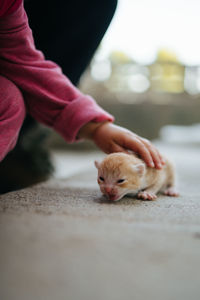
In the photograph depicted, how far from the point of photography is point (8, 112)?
43.9 inches

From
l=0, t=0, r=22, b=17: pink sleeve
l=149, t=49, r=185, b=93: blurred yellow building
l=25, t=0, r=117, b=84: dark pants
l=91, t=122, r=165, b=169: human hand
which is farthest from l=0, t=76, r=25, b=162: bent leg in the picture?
l=149, t=49, r=185, b=93: blurred yellow building

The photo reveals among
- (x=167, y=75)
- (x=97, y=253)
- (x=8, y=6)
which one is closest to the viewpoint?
(x=97, y=253)

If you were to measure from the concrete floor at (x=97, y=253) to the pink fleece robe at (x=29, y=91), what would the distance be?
15.3 inches

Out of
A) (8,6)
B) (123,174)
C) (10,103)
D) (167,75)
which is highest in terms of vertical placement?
(8,6)

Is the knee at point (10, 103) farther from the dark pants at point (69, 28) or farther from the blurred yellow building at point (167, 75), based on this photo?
the blurred yellow building at point (167, 75)

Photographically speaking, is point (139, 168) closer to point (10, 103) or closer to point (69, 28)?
point (10, 103)

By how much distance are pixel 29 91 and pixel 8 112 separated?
0.58ft

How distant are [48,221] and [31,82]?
0.68 metres

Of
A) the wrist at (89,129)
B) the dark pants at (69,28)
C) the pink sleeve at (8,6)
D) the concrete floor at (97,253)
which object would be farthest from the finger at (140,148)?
the dark pants at (69,28)

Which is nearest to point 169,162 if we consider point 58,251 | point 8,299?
point 58,251

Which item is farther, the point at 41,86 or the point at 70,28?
the point at 70,28

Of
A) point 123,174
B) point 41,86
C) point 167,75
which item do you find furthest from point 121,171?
point 167,75

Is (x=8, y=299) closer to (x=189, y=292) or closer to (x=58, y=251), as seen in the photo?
(x=58, y=251)

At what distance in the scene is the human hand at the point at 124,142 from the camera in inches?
48.1
